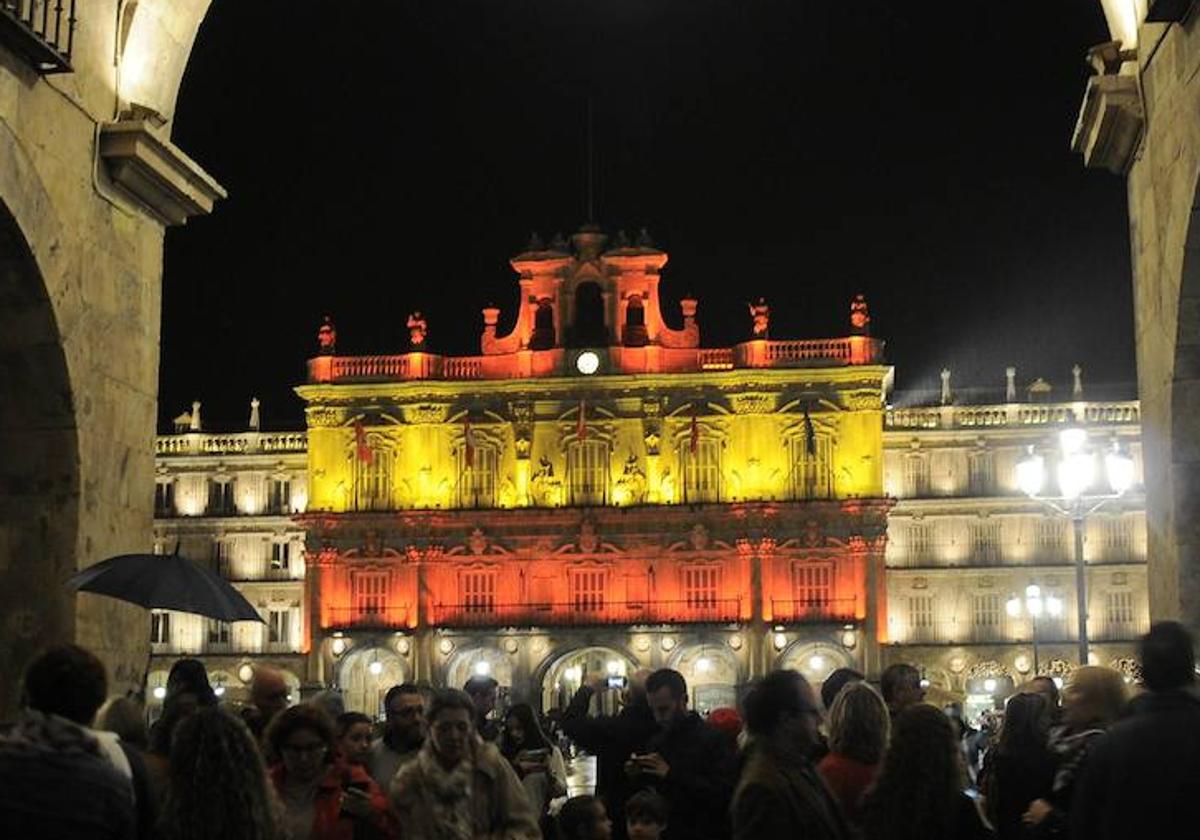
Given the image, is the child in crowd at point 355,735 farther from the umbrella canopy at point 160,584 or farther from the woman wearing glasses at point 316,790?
the umbrella canopy at point 160,584

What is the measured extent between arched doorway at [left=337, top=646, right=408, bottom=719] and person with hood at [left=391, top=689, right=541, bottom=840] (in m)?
45.5

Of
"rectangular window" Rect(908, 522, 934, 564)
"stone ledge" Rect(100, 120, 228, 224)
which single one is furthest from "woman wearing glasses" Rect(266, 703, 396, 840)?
"rectangular window" Rect(908, 522, 934, 564)

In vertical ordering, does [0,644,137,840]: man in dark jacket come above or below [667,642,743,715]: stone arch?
above

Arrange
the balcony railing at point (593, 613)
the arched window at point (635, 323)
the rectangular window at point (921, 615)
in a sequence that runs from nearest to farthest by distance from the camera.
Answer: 1. the balcony railing at point (593, 613)
2. the rectangular window at point (921, 615)
3. the arched window at point (635, 323)

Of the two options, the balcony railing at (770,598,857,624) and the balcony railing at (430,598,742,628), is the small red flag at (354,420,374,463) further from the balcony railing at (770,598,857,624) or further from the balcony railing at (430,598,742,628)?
the balcony railing at (770,598,857,624)

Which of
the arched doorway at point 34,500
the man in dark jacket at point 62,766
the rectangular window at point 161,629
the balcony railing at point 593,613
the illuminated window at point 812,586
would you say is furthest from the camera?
the rectangular window at point 161,629

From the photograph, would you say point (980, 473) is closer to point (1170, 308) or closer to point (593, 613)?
point (593, 613)

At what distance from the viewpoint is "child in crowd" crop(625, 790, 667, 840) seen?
712cm

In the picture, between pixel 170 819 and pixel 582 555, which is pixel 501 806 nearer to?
pixel 170 819

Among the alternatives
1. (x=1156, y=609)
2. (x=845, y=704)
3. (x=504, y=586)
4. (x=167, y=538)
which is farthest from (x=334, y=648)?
(x=845, y=704)

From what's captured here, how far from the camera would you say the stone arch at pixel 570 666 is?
5069cm

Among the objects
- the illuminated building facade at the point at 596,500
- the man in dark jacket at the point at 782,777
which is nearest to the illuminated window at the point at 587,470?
the illuminated building facade at the point at 596,500

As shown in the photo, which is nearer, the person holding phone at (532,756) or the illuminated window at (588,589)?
the person holding phone at (532,756)

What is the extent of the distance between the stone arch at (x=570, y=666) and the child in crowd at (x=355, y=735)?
4270 centimetres
